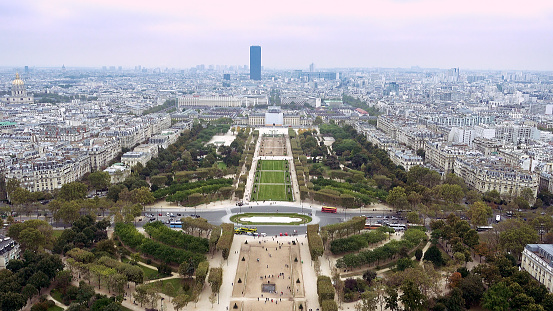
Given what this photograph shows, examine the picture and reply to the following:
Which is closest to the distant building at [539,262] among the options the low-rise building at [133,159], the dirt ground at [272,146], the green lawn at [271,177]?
the green lawn at [271,177]

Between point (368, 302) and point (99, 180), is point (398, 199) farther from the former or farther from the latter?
point (99, 180)

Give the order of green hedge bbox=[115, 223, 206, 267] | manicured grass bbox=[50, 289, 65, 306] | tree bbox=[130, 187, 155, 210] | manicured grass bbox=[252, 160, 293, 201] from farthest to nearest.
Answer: manicured grass bbox=[252, 160, 293, 201], tree bbox=[130, 187, 155, 210], green hedge bbox=[115, 223, 206, 267], manicured grass bbox=[50, 289, 65, 306]

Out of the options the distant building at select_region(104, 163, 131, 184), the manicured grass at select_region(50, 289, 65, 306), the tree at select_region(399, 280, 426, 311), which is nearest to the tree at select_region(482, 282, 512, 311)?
the tree at select_region(399, 280, 426, 311)

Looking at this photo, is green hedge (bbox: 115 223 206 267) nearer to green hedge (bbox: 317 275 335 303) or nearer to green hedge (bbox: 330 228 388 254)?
green hedge (bbox: 317 275 335 303)

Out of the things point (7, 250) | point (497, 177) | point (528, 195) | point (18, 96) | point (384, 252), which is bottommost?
point (384, 252)

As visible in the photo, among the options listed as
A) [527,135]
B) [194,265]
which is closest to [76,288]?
[194,265]

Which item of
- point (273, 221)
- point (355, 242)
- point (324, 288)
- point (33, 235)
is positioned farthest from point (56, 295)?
point (355, 242)
